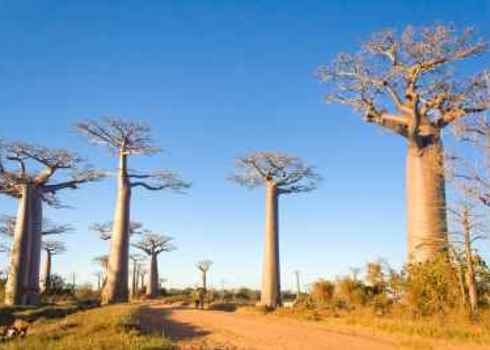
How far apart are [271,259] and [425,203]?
8971mm

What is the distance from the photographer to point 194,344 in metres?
7.58

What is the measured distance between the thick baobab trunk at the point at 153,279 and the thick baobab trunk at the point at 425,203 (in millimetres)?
20239

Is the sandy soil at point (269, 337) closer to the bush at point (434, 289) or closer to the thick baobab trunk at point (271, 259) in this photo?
the bush at point (434, 289)

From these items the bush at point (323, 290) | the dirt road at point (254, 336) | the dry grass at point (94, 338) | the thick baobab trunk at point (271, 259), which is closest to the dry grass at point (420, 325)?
the dirt road at point (254, 336)

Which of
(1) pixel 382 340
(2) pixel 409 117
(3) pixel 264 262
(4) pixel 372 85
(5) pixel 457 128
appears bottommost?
(1) pixel 382 340

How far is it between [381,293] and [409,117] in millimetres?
4029

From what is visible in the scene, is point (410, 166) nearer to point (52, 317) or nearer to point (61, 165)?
point (52, 317)

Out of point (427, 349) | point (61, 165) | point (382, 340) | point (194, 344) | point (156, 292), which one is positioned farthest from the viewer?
point (156, 292)

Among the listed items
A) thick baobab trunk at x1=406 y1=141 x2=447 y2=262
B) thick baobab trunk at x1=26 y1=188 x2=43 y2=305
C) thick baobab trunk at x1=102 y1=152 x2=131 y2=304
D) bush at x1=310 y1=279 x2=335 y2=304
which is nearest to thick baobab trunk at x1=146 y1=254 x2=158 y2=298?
thick baobab trunk at x1=26 y1=188 x2=43 y2=305

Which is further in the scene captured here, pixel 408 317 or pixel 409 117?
pixel 409 117

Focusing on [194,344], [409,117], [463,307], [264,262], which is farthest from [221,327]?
[264,262]

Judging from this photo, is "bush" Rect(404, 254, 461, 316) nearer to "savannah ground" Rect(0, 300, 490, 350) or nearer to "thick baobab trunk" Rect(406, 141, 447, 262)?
"savannah ground" Rect(0, 300, 490, 350)

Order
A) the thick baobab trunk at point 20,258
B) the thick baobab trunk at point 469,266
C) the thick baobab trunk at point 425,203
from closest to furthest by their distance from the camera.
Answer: the thick baobab trunk at point 469,266 < the thick baobab trunk at point 425,203 < the thick baobab trunk at point 20,258

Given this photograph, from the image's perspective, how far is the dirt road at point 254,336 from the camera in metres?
7.62
